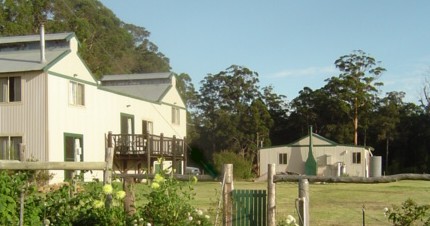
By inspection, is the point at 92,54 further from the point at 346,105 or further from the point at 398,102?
the point at 398,102

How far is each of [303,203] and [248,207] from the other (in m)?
0.85

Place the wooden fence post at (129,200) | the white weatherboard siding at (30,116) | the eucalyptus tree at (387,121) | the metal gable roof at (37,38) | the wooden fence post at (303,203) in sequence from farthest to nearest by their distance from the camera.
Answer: the eucalyptus tree at (387,121), the metal gable roof at (37,38), the white weatherboard siding at (30,116), the wooden fence post at (303,203), the wooden fence post at (129,200)

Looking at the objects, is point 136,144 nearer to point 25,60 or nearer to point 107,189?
point 25,60

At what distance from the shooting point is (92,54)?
61500 millimetres

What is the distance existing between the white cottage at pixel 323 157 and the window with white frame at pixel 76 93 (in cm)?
2113

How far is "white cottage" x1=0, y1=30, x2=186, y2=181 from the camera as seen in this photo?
25.9 metres

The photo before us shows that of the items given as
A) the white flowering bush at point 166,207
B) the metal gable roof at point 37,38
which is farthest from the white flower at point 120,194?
the metal gable roof at point 37,38

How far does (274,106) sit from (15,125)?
4146 cm

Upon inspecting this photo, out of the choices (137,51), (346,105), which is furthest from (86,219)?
(137,51)

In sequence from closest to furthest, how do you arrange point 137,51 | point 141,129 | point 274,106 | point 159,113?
point 141,129
point 159,113
point 274,106
point 137,51

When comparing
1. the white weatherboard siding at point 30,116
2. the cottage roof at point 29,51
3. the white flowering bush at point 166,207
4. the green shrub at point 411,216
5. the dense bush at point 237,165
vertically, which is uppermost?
the cottage roof at point 29,51

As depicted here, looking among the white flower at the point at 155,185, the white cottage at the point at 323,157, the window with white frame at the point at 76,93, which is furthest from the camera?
the white cottage at the point at 323,157

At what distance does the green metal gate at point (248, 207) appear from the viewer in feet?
27.3

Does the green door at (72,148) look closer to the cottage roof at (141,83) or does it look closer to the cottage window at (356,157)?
the cottage roof at (141,83)
